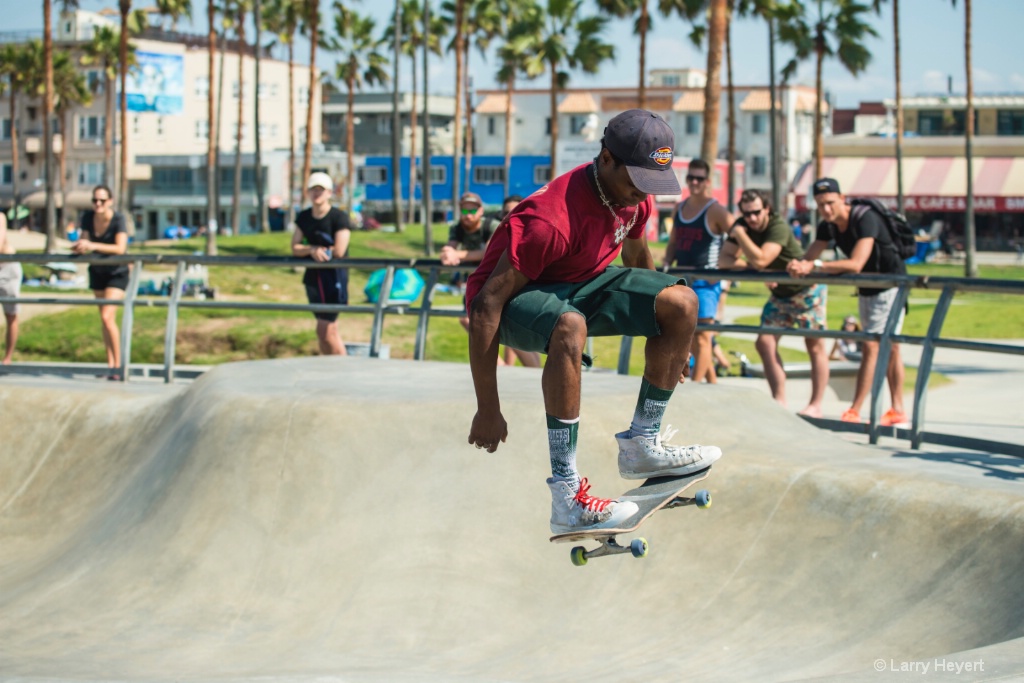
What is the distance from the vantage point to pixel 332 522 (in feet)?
23.0

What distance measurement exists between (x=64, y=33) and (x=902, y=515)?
94770 mm

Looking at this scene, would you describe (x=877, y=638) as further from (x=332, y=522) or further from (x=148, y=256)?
(x=148, y=256)

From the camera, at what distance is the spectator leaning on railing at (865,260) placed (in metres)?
8.54

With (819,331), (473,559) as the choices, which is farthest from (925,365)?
(473,559)

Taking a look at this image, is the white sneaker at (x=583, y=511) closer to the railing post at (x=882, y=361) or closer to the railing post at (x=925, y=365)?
the railing post at (x=925, y=365)

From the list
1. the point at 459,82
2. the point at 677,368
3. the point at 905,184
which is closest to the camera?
the point at 677,368

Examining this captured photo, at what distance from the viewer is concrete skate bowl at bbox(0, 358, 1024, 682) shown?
538 cm

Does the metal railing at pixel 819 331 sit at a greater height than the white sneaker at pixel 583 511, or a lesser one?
greater

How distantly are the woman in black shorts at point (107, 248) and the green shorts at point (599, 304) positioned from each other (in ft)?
23.3

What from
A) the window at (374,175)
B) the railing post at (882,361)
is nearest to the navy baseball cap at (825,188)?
the railing post at (882,361)

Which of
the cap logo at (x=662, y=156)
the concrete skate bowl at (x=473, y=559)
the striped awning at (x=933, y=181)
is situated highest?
the striped awning at (x=933, y=181)

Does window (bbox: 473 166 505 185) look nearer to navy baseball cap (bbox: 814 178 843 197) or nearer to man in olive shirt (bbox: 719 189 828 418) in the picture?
man in olive shirt (bbox: 719 189 828 418)

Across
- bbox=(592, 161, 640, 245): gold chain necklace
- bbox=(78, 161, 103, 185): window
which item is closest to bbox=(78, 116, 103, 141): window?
bbox=(78, 161, 103, 185): window

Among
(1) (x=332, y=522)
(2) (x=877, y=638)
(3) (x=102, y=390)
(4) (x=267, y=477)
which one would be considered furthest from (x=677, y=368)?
(3) (x=102, y=390)
